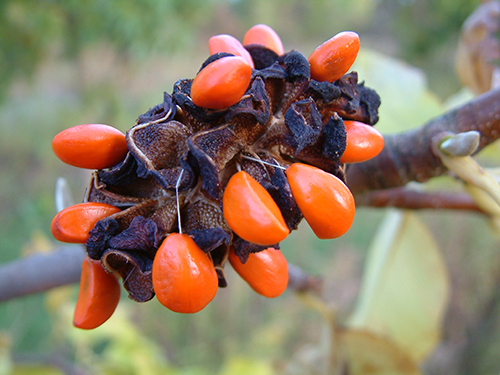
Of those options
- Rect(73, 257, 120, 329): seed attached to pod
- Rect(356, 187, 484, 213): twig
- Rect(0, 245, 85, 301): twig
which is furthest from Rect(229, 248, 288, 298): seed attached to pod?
Rect(0, 245, 85, 301): twig

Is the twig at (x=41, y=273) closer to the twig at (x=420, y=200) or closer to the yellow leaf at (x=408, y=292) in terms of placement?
the twig at (x=420, y=200)

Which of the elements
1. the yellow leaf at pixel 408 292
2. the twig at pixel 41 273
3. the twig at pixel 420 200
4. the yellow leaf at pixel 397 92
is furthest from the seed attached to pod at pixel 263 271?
the yellow leaf at pixel 408 292

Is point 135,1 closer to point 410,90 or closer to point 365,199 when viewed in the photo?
point 410,90

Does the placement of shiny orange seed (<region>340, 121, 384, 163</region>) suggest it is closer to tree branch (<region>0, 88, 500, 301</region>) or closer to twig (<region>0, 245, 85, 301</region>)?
tree branch (<region>0, 88, 500, 301</region>)

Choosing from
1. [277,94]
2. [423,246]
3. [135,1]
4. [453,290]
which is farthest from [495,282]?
[135,1]

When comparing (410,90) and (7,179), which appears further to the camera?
(7,179)

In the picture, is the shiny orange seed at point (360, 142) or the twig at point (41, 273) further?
the twig at point (41, 273)
